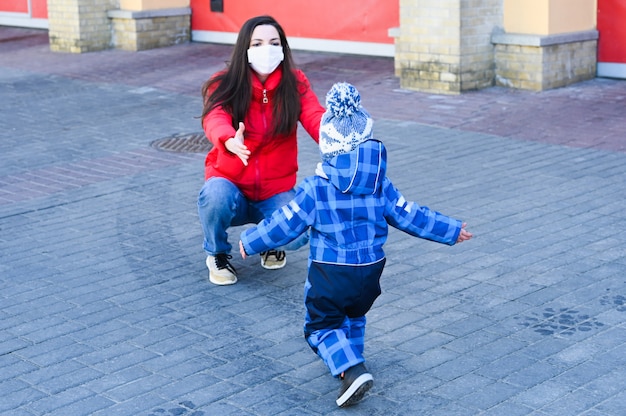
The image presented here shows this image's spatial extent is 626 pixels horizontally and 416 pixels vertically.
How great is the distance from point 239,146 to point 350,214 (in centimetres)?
97

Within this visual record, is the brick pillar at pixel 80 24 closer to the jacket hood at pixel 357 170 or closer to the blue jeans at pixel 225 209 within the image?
the blue jeans at pixel 225 209

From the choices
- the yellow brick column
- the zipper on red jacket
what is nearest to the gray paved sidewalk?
the zipper on red jacket

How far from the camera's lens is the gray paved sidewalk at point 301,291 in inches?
180

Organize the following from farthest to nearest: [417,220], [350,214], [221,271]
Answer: [221,271] → [417,220] → [350,214]

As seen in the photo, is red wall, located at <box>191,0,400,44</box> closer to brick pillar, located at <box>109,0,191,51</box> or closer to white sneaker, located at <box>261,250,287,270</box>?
brick pillar, located at <box>109,0,191,51</box>

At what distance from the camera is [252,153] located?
5906 millimetres

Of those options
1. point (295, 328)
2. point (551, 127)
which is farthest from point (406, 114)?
point (295, 328)

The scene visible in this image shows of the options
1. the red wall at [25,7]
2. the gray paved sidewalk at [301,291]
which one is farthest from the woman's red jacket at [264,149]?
the red wall at [25,7]

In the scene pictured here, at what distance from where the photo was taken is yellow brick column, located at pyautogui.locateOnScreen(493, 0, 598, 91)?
38.3 feet

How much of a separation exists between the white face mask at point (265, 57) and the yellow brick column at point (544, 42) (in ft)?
21.4

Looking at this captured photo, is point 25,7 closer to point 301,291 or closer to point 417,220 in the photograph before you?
point 301,291

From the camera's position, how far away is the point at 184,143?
32.7 feet

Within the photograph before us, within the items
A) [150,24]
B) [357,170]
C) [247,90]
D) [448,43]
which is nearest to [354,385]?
[357,170]

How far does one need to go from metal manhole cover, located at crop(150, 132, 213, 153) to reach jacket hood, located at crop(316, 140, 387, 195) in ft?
17.3
